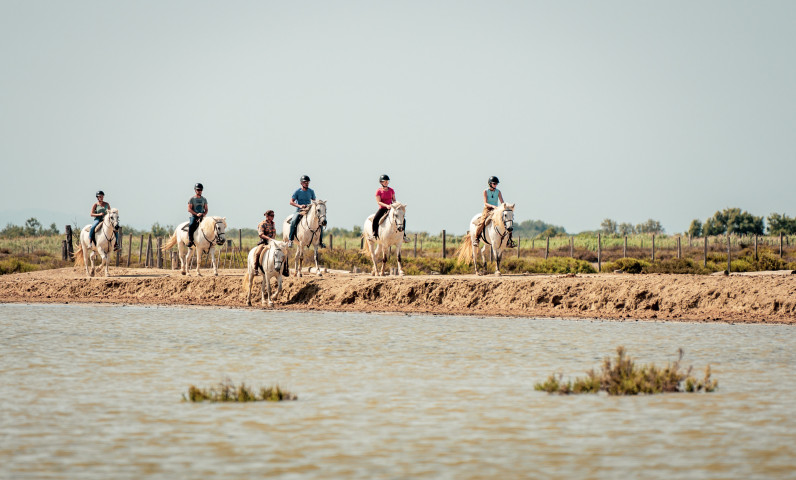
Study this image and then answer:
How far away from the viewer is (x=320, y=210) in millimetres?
27359

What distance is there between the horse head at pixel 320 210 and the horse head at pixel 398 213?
6.63ft

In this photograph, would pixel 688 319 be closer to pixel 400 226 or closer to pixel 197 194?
pixel 400 226

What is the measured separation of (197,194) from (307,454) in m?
21.7

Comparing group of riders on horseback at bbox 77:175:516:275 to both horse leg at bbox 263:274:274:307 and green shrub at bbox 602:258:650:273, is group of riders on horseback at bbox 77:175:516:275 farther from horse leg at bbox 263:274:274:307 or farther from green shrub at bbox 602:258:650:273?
green shrub at bbox 602:258:650:273

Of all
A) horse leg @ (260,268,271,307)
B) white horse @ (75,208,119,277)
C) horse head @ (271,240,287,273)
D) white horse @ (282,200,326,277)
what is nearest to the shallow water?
horse head @ (271,240,287,273)

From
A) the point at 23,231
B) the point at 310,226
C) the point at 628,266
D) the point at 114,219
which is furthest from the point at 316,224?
the point at 23,231

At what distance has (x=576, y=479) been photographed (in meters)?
7.89

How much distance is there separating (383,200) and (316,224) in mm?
2078

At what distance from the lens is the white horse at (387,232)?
2636 centimetres

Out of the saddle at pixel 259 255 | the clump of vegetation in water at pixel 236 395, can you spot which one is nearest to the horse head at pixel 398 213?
the saddle at pixel 259 255

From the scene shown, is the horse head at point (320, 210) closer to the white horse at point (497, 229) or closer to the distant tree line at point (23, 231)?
the white horse at point (497, 229)

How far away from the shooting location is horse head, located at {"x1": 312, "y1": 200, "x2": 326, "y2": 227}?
27328 mm

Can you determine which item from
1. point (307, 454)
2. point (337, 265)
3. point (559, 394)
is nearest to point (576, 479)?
point (307, 454)

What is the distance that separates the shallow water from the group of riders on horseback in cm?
735
